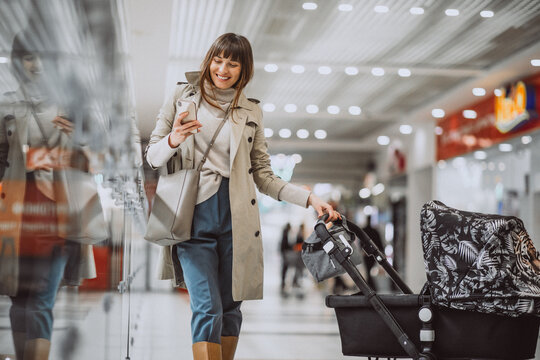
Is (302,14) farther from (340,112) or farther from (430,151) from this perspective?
(430,151)

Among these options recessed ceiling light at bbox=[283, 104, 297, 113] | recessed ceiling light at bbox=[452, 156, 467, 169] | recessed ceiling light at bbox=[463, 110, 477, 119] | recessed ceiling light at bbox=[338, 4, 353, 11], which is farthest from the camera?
recessed ceiling light at bbox=[283, 104, 297, 113]

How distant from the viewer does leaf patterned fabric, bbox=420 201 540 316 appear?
7.92 ft

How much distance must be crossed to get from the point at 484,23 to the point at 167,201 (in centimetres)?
546

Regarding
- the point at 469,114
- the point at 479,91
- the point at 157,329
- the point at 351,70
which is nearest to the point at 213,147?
the point at 157,329

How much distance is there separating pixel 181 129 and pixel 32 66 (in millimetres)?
1095

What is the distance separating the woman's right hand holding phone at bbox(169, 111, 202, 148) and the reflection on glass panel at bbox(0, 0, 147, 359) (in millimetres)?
251

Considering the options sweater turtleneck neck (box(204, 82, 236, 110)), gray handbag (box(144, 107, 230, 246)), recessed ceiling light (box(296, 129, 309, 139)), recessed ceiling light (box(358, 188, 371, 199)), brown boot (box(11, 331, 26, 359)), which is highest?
recessed ceiling light (box(296, 129, 309, 139))

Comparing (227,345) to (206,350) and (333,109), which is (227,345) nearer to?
(206,350)

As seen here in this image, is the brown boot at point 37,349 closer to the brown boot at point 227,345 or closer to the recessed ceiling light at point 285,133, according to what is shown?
the brown boot at point 227,345

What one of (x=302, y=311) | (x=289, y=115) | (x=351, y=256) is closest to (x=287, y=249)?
(x=289, y=115)

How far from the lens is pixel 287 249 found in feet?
46.1

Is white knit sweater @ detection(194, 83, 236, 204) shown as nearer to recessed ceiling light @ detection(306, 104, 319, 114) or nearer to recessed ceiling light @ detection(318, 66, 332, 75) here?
recessed ceiling light @ detection(318, 66, 332, 75)

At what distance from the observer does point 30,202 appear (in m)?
1.34

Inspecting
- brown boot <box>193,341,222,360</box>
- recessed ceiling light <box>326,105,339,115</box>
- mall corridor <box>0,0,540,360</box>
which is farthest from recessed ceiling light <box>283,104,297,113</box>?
brown boot <box>193,341,222,360</box>
